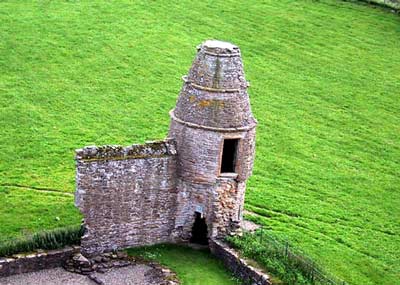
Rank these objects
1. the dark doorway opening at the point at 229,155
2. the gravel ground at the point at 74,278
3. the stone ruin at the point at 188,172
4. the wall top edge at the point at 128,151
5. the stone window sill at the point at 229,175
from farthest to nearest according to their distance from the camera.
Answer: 1. the dark doorway opening at the point at 229,155
2. the stone window sill at the point at 229,175
3. the stone ruin at the point at 188,172
4. the wall top edge at the point at 128,151
5. the gravel ground at the point at 74,278

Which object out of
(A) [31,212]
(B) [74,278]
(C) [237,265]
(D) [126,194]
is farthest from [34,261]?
(C) [237,265]

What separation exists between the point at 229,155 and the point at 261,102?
16.8m

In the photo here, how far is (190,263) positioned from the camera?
82.7ft

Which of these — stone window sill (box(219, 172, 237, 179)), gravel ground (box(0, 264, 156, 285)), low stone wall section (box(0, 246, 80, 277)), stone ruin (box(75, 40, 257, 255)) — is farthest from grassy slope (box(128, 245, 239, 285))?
stone window sill (box(219, 172, 237, 179))

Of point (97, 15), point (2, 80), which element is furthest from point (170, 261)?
point (97, 15)

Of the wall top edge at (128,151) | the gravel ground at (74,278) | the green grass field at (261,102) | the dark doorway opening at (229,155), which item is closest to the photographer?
the gravel ground at (74,278)

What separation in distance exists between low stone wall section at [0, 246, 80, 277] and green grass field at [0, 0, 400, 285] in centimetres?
202

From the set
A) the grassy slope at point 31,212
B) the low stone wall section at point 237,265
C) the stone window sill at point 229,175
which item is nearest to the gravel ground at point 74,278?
the grassy slope at point 31,212

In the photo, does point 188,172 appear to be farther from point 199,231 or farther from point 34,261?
point 34,261

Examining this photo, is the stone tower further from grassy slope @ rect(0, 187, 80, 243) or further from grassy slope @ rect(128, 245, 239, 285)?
grassy slope @ rect(0, 187, 80, 243)

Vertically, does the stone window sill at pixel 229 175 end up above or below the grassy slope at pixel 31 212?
above

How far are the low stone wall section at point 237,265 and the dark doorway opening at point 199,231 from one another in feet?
1.57

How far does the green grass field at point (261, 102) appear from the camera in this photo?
29.7m

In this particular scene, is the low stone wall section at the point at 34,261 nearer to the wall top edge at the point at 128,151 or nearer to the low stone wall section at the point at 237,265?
the wall top edge at the point at 128,151
